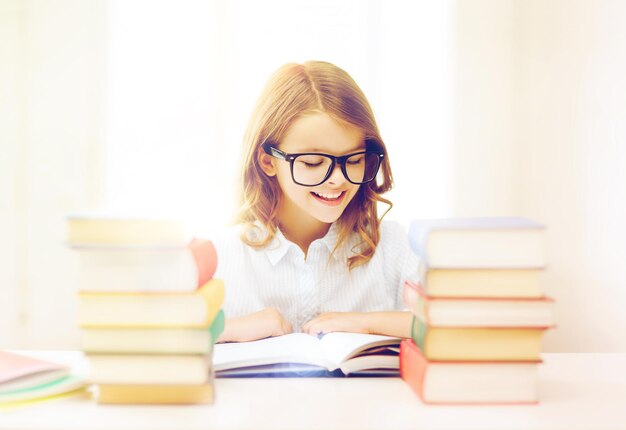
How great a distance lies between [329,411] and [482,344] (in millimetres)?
195

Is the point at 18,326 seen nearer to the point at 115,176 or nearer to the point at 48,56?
the point at 115,176

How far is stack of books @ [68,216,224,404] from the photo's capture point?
27.5 inches

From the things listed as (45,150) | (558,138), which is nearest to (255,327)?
(558,138)

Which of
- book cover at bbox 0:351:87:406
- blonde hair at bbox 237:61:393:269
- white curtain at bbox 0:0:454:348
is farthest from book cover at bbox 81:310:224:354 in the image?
white curtain at bbox 0:0:454:348

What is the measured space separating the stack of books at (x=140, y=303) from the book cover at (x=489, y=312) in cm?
26

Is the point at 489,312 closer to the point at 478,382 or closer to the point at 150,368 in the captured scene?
the point at 478,382

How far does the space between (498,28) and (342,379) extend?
2.23 metres

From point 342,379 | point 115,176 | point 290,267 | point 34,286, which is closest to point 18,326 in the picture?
point 34,286

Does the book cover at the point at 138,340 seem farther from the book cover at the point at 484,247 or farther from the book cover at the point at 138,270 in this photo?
the book cover at the point at 484,247

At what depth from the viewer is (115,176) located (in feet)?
8.90

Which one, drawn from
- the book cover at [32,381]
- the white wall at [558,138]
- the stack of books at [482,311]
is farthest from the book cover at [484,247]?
the white wall at [558,138]

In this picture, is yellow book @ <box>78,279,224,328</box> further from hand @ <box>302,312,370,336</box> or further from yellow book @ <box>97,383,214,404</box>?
hand @ <box>302,312,370,336</box>

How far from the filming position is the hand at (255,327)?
4.48ft

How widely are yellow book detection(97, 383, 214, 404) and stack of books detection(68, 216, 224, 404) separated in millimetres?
13
